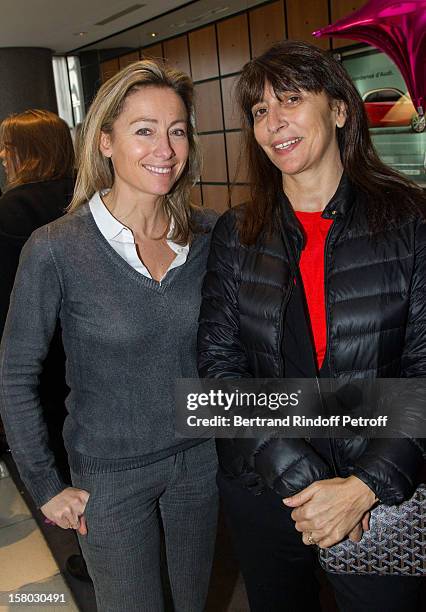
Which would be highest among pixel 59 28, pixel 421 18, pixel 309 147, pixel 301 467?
pixel 59 28

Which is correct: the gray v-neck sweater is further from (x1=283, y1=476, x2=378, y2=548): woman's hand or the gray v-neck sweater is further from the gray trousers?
(x1=283, y1=476, x2=378, y2=548): woman's hand

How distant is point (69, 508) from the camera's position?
4.60ft

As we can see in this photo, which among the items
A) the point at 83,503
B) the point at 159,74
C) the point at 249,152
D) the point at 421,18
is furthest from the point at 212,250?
the point at 421,18

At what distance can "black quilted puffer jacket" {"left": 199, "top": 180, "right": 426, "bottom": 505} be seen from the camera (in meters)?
1.25

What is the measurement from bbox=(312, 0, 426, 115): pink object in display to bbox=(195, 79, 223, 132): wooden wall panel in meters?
4.85

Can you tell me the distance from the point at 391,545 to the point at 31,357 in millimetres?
827

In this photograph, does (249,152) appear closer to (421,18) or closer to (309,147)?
(309,147)

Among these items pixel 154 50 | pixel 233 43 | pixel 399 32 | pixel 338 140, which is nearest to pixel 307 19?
pixel 233 43

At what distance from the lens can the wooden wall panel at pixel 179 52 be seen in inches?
312

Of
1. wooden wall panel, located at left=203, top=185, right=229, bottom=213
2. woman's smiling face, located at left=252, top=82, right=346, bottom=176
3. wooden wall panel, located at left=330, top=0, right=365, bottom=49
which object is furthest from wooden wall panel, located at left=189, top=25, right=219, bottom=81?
woman's smiling face, located at left=252, top=82, right=346, bottom=176

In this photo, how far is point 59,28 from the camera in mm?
8250

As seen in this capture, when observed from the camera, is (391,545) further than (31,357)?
No

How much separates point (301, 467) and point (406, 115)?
4593 millimetres

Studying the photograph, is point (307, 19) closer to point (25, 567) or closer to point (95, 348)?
point (25, 567)
